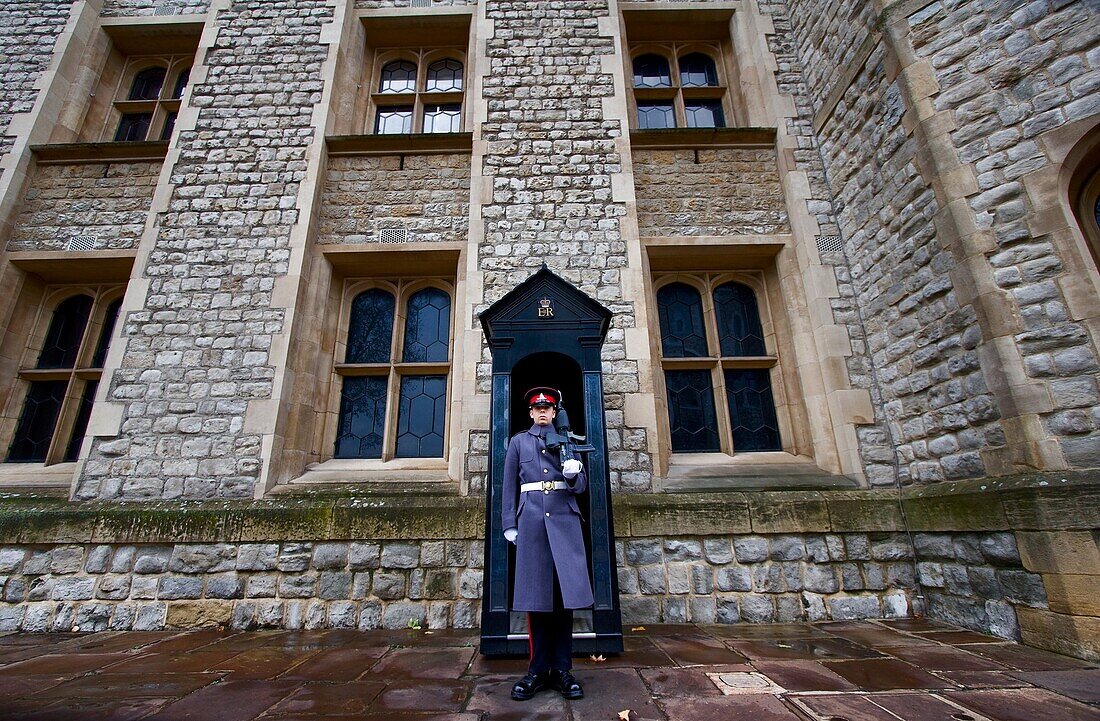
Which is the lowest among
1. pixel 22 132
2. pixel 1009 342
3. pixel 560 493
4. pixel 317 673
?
pixel 317 673

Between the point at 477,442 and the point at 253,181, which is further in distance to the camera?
the point at 253,181

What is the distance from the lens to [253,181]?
521cm

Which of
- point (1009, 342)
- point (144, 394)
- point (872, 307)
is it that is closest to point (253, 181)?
point (144, 394)

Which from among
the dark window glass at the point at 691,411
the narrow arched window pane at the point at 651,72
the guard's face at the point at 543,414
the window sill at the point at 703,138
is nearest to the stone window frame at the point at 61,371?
the guard's face at the point at 543,414

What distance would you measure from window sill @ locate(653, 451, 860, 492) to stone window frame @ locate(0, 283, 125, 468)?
576 centimetres

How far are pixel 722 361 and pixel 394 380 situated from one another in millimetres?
3525

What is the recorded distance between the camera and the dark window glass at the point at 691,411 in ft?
15.5

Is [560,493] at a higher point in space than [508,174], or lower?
lower

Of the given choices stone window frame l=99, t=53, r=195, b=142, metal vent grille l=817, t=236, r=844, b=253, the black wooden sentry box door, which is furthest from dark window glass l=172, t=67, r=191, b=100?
metal vent grille l=817, t=236, r=844, b=253

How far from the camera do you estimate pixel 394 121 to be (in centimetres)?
635

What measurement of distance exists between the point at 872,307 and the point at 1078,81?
1.99 m

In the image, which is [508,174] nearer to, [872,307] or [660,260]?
[660,260]

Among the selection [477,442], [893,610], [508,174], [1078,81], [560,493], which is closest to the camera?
[560,493]

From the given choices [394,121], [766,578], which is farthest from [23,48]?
[766,578]
